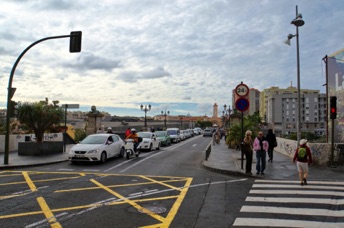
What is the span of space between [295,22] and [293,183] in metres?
7.91

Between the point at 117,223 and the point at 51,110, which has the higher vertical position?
the point at 51,110

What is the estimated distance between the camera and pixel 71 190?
879 centimetres

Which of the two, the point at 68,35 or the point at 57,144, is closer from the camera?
the point at 68,35

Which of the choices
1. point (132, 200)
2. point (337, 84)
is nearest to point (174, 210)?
point (132, 200)

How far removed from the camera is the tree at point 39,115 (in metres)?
18.3

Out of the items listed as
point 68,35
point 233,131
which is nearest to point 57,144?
point 68,35

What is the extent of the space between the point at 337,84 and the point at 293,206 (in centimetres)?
1102

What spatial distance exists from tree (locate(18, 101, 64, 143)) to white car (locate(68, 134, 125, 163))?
403cm

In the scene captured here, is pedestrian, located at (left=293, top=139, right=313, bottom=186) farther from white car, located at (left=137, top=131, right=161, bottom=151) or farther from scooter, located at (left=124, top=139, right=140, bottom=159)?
white car, located at (left=137, top=131, right=161, bottom=151)

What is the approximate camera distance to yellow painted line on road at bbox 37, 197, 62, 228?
5811 mm

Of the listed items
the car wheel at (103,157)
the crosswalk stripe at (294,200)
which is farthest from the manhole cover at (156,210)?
the car wheel at (103,157)

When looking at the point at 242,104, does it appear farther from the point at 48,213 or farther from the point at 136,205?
the point at 48,213

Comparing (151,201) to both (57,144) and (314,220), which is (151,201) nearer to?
(314,220)

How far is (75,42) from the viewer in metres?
14.4
